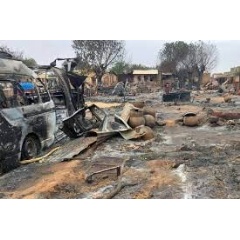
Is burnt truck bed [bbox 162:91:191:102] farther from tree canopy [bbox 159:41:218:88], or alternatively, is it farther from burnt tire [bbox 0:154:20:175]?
burnt tire [bbox 0:154:20:175]

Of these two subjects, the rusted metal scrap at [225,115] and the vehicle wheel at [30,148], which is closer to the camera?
the vehicle wheel at [30,148]

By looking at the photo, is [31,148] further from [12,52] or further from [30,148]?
[12,52]

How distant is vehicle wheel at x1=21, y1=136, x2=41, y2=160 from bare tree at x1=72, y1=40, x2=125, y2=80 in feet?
5.49

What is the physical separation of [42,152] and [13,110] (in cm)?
→ 102

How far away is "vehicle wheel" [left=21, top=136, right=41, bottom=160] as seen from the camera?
236 inches

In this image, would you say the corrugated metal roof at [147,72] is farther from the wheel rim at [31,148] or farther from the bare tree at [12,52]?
the wheel rim at [31,148]

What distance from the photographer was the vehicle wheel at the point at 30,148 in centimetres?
600

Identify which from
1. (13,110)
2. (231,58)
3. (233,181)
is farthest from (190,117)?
(13,110)

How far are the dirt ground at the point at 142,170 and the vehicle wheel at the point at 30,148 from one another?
0.68 ft

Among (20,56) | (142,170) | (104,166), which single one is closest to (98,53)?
(20,56)

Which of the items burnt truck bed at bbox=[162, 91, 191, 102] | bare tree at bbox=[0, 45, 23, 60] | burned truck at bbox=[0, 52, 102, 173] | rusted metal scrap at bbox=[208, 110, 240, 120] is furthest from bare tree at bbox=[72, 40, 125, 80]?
rusted metal scrap at bbox=[208, 110, 240, 120]

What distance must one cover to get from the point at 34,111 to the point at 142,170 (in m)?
2.14

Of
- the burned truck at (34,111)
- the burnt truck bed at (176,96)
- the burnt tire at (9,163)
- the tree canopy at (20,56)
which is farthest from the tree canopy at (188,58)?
the burnt tire at (9,163)

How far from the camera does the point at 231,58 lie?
Answer: 6.48 m
